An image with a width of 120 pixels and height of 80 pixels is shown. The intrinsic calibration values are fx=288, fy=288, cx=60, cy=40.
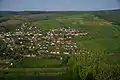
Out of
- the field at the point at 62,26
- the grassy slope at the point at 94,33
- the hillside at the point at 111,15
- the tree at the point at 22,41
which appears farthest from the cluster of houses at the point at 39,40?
the hillside at the point at 111,15

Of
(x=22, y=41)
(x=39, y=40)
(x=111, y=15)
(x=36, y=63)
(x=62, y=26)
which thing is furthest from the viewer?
(x=111, y=15)

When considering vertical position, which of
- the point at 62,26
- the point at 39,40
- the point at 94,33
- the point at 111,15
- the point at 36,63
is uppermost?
the point at 111,15

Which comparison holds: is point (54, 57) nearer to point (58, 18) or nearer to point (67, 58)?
point (67, 58)

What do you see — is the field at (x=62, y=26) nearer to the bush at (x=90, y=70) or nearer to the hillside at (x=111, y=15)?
the hillside at (x=111, y=15)

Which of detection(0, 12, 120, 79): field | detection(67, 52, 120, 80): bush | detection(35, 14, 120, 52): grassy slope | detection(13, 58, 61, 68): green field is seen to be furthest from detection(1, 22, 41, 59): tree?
detection(67, 52, 120, 80): bush

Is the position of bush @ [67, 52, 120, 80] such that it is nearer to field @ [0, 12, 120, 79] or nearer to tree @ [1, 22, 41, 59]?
field @ [0, 12, 120, 79]

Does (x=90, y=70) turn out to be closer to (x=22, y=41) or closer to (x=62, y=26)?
(x=22, y=41)

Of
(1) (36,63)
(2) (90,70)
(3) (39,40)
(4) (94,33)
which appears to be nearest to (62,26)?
(4) (94,33)
